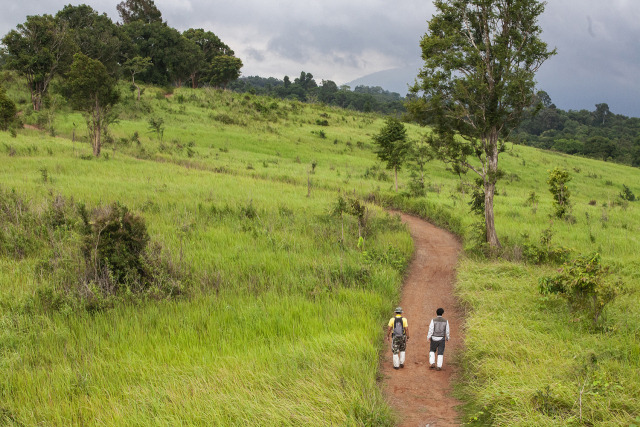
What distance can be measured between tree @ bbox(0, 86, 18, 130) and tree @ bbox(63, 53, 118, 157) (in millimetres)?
5829

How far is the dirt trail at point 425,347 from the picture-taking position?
6.61 m

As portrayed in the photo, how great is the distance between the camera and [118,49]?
54781mm

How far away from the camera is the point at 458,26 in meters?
14.2

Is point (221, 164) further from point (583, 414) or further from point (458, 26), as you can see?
point (583, 414)

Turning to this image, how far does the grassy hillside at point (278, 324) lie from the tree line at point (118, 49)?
65.2 ft

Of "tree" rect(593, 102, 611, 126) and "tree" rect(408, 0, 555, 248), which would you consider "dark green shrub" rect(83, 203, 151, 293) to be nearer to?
"tree" rect(408, 0, 555, 248)

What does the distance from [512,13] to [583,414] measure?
12.5m

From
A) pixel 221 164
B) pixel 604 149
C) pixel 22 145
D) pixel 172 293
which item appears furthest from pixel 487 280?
pixel 604 149

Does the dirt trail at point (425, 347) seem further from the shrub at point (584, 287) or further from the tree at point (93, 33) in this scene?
the tree at point (93, 33)

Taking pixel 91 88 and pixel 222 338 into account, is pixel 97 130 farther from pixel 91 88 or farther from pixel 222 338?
pixel 222 338

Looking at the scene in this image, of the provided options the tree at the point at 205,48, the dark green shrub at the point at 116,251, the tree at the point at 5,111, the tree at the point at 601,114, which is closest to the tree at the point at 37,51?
the tree at the point at 5,111

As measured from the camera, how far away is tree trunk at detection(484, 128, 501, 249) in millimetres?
14219

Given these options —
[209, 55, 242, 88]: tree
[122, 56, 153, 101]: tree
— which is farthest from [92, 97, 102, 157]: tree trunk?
[209, 55, 242, 88]: tree

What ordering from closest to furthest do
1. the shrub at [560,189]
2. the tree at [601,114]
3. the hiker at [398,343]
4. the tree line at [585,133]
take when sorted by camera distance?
the hiker at [398,343] < the shrub at [560,189] < the tree line at [585,133] < the tree at [601,114]
